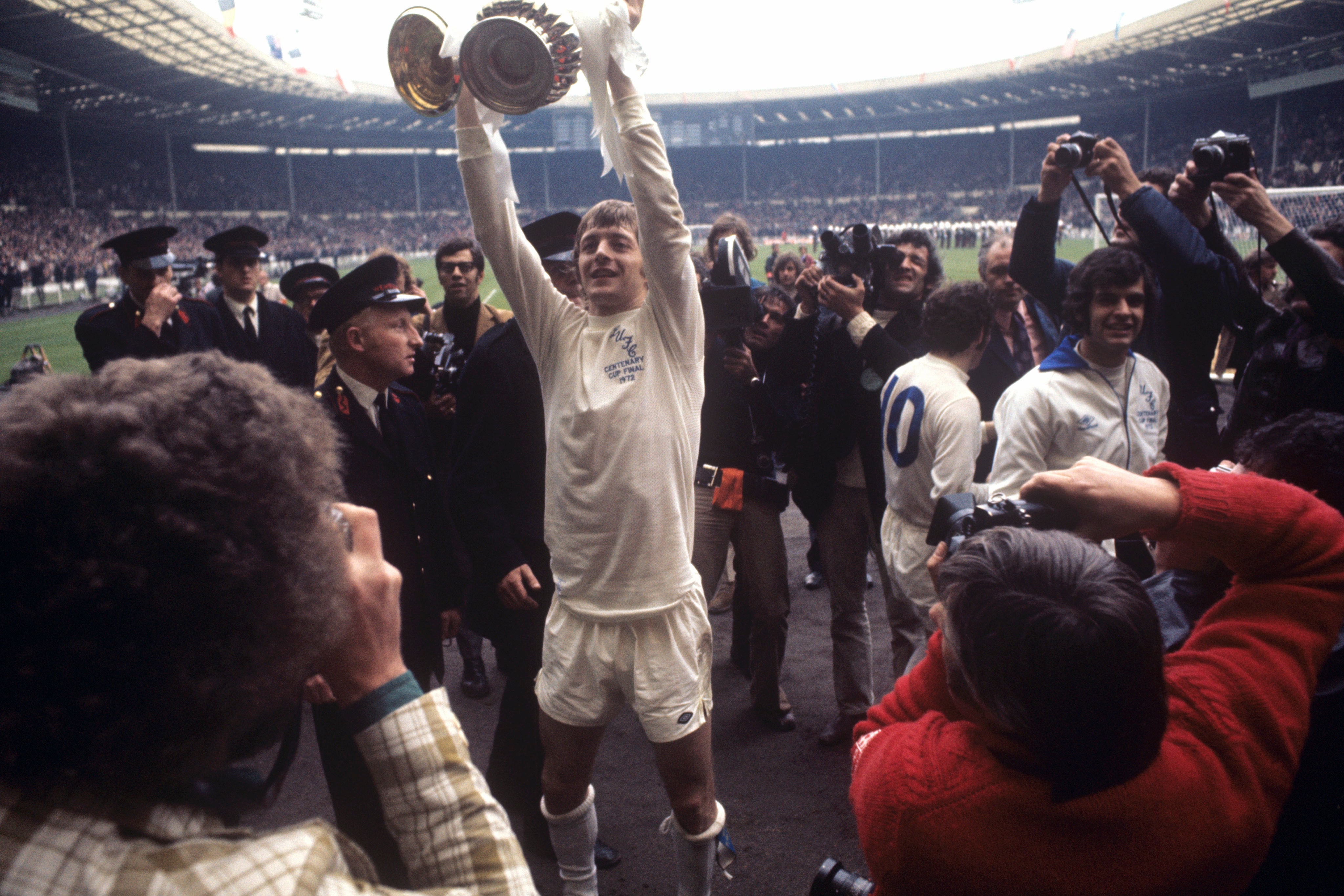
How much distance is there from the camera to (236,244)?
6020mm

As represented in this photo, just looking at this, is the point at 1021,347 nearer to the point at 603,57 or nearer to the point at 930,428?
the point at 930,428

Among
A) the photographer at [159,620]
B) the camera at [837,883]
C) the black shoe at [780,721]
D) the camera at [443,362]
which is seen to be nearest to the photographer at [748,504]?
the black shoe at [780,721]

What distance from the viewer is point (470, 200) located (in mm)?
2385

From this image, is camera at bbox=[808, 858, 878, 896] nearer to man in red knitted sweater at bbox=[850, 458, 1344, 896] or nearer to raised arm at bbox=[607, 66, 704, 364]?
man in red knitted sweater at bbox=[850, 458, 1344, 896]

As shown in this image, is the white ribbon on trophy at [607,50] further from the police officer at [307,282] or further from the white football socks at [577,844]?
the police officer at [307,282]

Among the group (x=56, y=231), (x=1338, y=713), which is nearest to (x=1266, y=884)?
(x=1338, y=713)

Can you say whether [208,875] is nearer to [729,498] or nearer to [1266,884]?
[1266,884]

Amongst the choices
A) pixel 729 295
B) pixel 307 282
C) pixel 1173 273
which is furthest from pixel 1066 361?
pixel 307 282

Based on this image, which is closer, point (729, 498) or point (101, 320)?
point (729, 498)

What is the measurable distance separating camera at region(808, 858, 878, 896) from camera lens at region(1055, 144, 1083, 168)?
105 inches

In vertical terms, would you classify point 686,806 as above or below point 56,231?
below

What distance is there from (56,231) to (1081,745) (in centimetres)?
4005

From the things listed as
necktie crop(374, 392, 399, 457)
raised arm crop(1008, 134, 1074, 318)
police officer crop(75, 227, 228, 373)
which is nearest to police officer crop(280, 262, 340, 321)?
police officer crop(75, 227, 228, 373)

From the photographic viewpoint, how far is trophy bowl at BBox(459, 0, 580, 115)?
6.77ft
